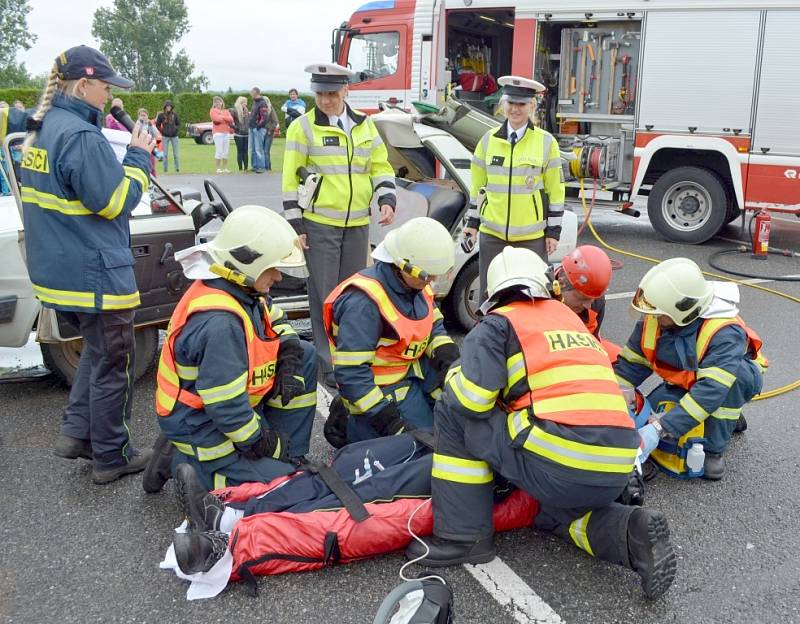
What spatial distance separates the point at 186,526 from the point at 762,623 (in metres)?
2.20

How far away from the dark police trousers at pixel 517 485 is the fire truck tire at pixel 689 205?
7.37 metres

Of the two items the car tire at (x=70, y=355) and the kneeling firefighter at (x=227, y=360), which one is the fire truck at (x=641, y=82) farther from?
the kneeling firefighter at (x=227, y=360)

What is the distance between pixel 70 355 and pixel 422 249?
243 cm

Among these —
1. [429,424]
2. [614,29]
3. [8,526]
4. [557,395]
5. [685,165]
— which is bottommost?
[8,526]

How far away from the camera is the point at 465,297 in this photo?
5.74 m

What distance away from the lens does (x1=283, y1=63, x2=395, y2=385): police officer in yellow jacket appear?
4633 mm

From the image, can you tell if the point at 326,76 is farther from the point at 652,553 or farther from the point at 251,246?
the point at 652,553

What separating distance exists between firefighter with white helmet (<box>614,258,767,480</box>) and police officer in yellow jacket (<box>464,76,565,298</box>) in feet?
4.07

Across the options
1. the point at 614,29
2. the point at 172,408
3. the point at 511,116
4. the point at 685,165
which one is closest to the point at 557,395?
the point at 172,408

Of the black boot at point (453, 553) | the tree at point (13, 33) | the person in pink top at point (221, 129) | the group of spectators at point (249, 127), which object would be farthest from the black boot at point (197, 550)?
the tree at point (13, 33)

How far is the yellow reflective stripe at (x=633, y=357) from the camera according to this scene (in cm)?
395

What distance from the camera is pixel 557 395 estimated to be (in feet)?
8.79

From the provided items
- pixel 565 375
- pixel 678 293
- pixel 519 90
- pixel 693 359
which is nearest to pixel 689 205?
pixel 519 90

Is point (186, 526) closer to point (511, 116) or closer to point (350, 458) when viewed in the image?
point (350, 458)
